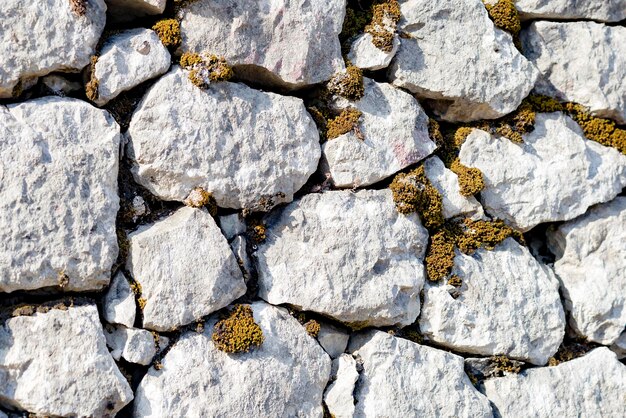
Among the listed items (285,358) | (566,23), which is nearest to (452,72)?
(566,23)

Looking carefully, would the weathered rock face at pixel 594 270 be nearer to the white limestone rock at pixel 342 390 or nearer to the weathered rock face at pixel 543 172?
the weathered rock face at pixel 543 172

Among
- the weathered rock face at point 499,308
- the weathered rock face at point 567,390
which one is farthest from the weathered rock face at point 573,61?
the weathered rock face at point 567,390

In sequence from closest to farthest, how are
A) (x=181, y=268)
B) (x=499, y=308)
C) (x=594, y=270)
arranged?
(x=181, y=268), (x=499, y=308), (x=594, y=270)

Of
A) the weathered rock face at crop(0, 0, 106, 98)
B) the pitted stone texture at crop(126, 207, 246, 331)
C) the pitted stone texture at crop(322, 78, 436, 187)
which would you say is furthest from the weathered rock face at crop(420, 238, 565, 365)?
the weathered rock face at crop(0, 0, 106, 98)

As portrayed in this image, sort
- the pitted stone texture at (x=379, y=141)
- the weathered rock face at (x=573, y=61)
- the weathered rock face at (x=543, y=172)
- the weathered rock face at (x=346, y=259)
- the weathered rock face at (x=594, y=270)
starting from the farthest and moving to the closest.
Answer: the weathered rock face at (x=573, y=61), the weathered rock face at (x=594, y=270), the weathered rock face at (x=543, y=172), the pitted stone texture at (x=379, y=141), the weathered rock face at (x=346, y=259)

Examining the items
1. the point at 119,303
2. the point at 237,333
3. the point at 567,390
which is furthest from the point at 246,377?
the point at 567,390

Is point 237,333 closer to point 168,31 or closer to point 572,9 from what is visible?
point 168,31
